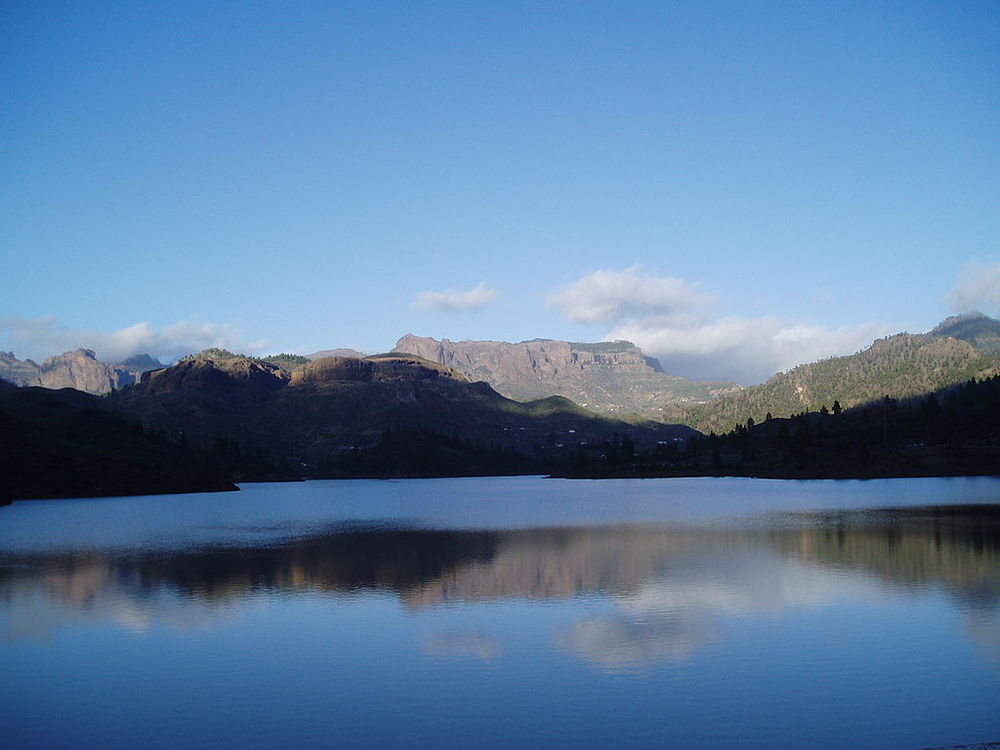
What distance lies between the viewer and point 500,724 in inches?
911

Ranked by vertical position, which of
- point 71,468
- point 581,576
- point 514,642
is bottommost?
point 581,576

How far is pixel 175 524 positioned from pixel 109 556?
33.3m

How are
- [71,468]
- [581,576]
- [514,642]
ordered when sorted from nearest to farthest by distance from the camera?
1. [514,642]
2. [581,576]
3. [71,468]

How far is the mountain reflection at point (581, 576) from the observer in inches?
1384

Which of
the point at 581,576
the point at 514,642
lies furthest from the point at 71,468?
the point at 514,642

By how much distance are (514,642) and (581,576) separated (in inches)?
677

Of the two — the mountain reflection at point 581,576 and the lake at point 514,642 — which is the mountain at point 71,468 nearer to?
the lake at point 514,642

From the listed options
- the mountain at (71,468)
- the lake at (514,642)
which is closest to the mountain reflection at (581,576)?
the lake at (514,642)

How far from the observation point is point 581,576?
49094 mm

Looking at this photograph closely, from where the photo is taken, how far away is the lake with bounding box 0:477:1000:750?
23.2 metres

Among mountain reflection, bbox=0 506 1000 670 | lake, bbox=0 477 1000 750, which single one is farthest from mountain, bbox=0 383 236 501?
mountain reflection, bbox=0 506 1000 670

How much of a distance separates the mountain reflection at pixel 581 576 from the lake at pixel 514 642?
0.81 feet

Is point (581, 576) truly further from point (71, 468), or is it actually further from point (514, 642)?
point (71, 468)

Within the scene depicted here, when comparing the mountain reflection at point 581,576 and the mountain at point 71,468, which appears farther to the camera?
A: the mountain at point 71,468
